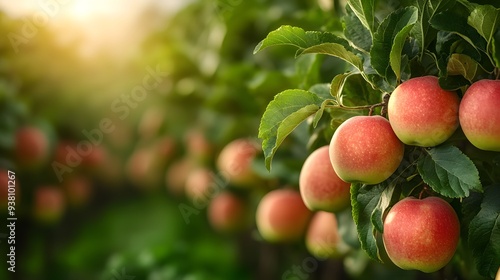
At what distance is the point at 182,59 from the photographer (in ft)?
6.70

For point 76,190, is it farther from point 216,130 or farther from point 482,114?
point 482,114

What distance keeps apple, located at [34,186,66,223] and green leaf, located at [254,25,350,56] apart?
1.32 metres

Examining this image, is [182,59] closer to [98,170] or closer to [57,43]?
[57,43]

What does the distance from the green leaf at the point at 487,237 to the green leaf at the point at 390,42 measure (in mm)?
212

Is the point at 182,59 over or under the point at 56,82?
under

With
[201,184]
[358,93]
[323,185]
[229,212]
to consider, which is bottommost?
[229,212]

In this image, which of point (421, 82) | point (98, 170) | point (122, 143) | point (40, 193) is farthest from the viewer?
point (122, 143)

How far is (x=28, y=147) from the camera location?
181cm

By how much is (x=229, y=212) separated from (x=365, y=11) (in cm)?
123

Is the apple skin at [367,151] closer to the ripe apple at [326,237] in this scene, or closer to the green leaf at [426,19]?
the green leaf at [426,19]

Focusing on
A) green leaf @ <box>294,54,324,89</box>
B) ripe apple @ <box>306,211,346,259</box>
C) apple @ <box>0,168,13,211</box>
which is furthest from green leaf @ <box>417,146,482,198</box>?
apple @ <box>0,168,13,211</box>

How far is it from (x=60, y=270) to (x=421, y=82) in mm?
1986

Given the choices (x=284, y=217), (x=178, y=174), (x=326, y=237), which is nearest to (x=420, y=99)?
(x=326, y=237)

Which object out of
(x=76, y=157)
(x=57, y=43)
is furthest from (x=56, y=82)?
(x=76, y=157)
